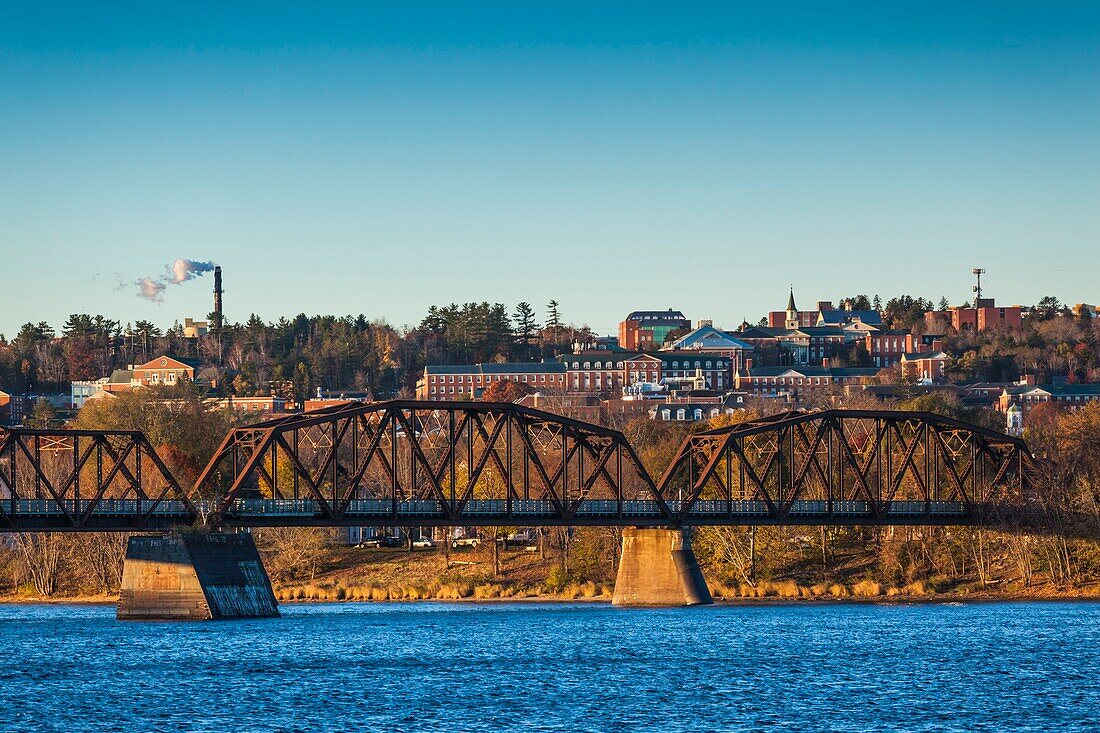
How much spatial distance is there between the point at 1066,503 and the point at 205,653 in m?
62.8

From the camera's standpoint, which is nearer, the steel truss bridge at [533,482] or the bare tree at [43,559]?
the steel truss bridge at [533,482]

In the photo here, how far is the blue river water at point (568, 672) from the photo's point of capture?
208 feet

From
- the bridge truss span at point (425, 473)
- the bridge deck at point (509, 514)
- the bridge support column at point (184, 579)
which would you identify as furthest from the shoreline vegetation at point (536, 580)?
the bridge support column at point (184, 579)

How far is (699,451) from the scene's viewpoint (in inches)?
4929

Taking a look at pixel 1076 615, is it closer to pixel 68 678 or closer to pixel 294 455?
pixel 294 455

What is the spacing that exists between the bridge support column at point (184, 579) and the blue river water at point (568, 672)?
1871mm

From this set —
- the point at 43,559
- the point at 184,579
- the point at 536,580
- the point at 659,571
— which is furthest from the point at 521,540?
the point at 184,579

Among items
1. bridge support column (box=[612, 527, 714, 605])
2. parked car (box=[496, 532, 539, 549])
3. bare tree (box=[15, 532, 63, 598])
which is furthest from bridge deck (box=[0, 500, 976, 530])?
parked car (box=[496, 532, 539, 549])

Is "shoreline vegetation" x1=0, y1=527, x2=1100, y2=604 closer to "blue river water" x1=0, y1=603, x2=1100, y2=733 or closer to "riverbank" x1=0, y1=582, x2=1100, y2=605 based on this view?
"riverbank" x1=0, y1=582, x2=1100, y2=605

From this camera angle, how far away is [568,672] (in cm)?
7738

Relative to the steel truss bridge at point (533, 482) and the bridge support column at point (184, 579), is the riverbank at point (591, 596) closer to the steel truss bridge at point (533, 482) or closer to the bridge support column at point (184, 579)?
the steel truss bridge at point (533, 482)

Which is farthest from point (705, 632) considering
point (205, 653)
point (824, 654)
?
point (205, 653)

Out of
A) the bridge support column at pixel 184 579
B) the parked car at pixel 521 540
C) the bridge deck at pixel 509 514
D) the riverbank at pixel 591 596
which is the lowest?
the riverbank at pixel 591 596

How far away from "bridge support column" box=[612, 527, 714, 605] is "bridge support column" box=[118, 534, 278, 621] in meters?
25.2
